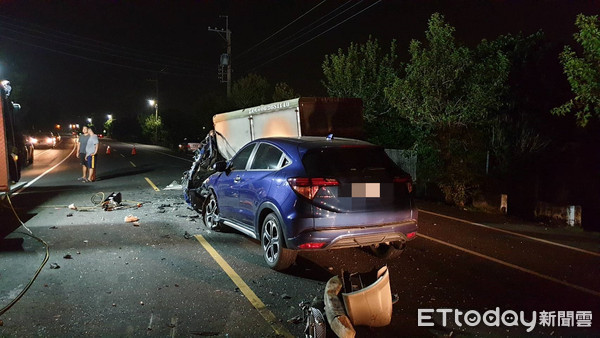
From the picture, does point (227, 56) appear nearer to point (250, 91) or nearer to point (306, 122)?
point (250, 91)

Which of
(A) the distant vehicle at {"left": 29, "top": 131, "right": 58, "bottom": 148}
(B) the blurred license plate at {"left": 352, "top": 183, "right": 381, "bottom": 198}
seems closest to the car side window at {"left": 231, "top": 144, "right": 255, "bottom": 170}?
(B) the blurred license plate at {"left": 352, "top": 183, "right": 381, "bottom": 198}

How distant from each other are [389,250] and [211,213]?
3.46 metres

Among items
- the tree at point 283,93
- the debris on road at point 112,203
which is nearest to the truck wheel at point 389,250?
the debris on road at point 112,203

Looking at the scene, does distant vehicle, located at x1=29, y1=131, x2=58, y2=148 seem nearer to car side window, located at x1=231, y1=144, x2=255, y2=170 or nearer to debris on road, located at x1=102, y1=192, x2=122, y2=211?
debris on road, located at x1=102, y1=192, x2=122, y2=211

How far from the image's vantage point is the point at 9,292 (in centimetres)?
508

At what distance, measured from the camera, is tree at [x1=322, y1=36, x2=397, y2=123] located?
18.2 meters

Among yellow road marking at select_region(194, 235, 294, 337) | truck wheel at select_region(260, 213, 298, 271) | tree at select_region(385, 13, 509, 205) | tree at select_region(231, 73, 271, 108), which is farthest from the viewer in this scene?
tree at select_region(231, 73, 271, 108)

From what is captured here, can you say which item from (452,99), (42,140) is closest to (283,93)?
(452,99)

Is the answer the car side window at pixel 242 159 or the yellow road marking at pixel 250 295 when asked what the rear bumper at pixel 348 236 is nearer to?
the yellow road marking at pixel 250 295

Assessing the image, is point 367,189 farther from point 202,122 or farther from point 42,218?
point 202,122

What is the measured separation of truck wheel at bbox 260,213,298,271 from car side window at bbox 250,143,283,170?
0.73m

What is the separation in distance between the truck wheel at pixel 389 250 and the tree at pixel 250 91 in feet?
103

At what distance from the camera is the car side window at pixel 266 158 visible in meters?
6.18

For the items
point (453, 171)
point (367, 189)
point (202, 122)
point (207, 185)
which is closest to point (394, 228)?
point (367, 189)
